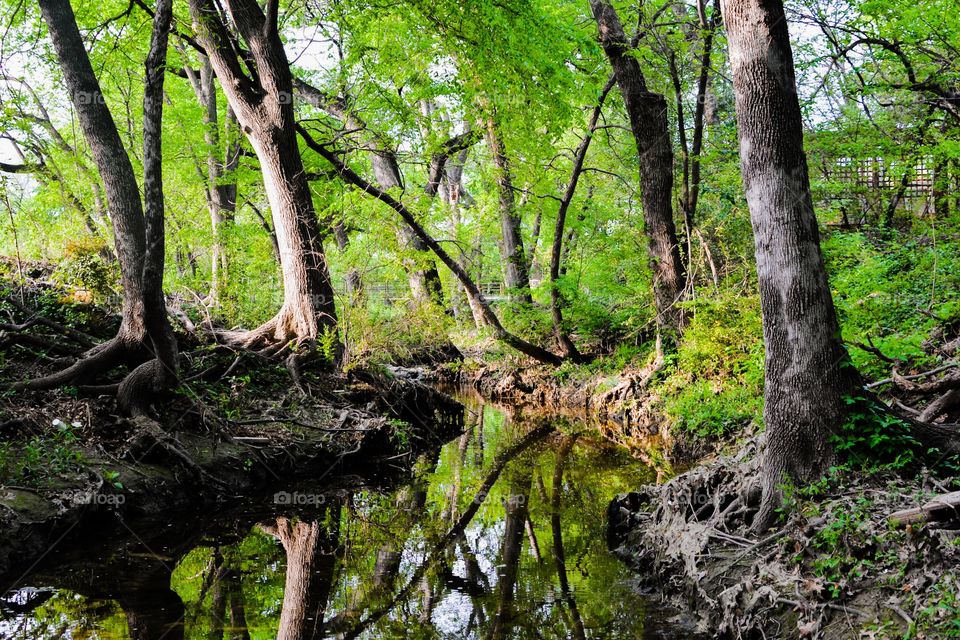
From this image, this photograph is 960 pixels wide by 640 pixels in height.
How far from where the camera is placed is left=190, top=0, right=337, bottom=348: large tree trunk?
Answer: 1009 cm

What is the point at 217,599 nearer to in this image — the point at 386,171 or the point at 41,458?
the point at 41,458

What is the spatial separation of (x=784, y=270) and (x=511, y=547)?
340 cm

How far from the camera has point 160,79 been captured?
283 inches

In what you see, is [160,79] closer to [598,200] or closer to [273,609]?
[273,609]

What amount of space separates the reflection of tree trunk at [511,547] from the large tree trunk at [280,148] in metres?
3.59

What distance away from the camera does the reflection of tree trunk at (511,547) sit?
15.5 ft

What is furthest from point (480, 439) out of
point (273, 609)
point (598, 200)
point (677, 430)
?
point (598, 200)

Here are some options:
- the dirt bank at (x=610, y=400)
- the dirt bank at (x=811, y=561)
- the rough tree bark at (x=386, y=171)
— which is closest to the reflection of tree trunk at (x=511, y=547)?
the dirt bank at (x=811, y=561)

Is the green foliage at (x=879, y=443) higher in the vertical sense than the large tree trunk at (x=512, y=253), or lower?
lower

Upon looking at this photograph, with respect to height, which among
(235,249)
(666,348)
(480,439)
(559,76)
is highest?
(559,76)

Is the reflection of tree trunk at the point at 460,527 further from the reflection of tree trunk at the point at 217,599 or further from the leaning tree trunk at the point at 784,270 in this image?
the leaning tree trunk at the point at 784,270

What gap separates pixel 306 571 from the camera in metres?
5.69

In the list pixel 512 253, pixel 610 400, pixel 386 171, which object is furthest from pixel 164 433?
pixel 512 253

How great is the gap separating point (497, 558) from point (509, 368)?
11.1 meters
